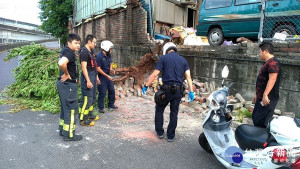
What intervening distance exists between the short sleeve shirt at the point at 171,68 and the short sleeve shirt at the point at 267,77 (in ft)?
4.26

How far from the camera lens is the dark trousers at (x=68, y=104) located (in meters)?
3.89

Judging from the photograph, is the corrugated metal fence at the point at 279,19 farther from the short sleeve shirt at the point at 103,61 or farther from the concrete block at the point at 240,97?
the short sleeve shirt at the point at 103,61

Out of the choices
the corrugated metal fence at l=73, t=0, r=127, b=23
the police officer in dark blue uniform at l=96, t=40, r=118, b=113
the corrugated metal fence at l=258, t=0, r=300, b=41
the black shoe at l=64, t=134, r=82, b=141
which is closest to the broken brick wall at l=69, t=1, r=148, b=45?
the corrugated metal fence at l=73, t=0, r=127, b=23

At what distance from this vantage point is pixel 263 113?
11.6 ft

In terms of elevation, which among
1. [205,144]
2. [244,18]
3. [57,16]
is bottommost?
[205,144]

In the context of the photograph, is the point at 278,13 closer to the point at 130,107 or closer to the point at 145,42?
the point at 130,107

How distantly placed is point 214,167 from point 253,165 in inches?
32.9

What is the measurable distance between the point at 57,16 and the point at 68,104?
23.9 m

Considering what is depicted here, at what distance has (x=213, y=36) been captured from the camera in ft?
25.7

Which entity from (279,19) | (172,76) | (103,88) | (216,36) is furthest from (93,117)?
(279,19)

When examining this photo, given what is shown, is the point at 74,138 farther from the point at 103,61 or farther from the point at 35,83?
the point at 35,83

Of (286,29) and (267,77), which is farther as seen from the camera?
(286,29)

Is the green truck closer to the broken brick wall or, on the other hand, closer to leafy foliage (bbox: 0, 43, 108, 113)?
the broken brick wall

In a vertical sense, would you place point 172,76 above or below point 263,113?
above
